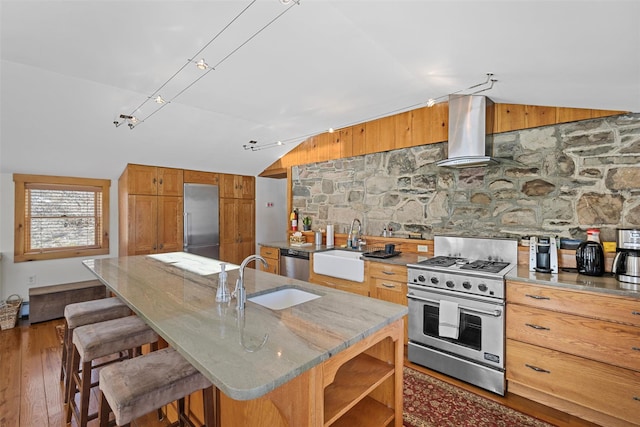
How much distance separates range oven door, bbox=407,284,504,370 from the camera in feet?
7.32

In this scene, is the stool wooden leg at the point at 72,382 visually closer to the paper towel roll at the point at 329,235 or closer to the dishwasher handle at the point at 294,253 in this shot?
the dishwasher handle at the point at 294,253

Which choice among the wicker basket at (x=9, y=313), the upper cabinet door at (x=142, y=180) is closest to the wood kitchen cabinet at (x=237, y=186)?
the upper cabinet door at (x=142, y=180)

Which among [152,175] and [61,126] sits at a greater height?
[61,126]

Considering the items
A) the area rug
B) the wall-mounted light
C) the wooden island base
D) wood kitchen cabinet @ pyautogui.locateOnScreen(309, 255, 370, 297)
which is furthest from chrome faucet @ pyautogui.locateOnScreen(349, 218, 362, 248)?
the wall-mounted light

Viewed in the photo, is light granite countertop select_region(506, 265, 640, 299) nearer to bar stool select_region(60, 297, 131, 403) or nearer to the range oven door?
the range oven door

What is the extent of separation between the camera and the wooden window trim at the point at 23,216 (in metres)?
3.96

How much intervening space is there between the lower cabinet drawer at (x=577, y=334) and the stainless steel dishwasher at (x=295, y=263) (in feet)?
7.26

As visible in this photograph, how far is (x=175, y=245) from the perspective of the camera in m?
4.79

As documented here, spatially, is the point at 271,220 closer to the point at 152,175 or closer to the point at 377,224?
the point at 152,175

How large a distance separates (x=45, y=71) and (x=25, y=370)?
2.72 metres

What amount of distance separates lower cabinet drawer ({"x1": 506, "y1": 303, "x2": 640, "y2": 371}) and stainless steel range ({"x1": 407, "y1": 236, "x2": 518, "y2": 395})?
125 mm

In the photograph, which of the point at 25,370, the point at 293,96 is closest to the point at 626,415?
the point at 293,96

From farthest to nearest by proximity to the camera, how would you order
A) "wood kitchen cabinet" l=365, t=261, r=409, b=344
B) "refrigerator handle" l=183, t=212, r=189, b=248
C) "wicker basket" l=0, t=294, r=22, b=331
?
"refrigerator handle" l=183, t=212, r=189, b=248 < "wicker basket" l=0, t=294, r=22, b=331 < "wood kitchen cabinet" l=365, t=261, r=409, b=344

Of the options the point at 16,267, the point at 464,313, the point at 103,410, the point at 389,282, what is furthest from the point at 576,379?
the point at 16,267
